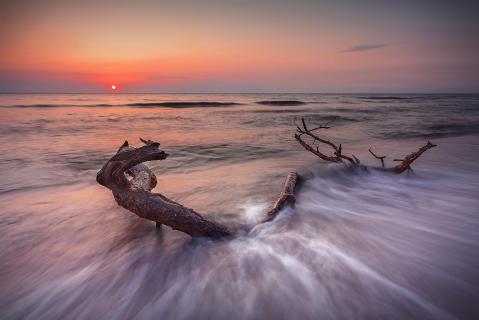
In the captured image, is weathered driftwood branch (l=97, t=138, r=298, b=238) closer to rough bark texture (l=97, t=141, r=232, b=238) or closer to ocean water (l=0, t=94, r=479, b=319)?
rough bark texture (l=97, t=141, r=232, b=238)

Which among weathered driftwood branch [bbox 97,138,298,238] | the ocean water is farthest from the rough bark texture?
the ocean water

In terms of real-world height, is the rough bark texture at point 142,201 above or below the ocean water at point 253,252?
above

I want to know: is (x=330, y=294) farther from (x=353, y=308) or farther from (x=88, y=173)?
(x=88, y=173)

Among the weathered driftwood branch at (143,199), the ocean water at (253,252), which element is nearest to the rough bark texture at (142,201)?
the weathered driftwood branch at (143,199)

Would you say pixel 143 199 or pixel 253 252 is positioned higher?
pixel 143 199

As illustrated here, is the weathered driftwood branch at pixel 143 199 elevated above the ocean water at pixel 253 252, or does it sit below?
above

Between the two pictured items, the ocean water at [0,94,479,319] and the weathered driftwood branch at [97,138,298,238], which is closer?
the ocean water at [0,94,479,319]

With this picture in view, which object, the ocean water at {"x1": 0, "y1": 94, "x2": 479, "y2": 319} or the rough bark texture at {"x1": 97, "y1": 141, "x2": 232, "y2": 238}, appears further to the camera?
the rough bark texture at {"x1": 97, "y1": 141, "x2": 232, "y2": 238}

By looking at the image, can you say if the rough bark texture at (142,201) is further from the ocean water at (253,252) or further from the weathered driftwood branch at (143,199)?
the ocean water at (253,252)

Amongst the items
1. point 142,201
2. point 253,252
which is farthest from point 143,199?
point 253,252

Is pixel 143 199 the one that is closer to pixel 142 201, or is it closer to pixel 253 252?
pixel 142 201

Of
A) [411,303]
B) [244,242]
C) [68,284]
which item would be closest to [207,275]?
[244,242]

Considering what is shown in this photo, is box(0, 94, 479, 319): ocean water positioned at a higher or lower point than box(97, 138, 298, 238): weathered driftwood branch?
lower

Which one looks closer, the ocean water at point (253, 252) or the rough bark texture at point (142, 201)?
the ocean water at point (253, 252)
